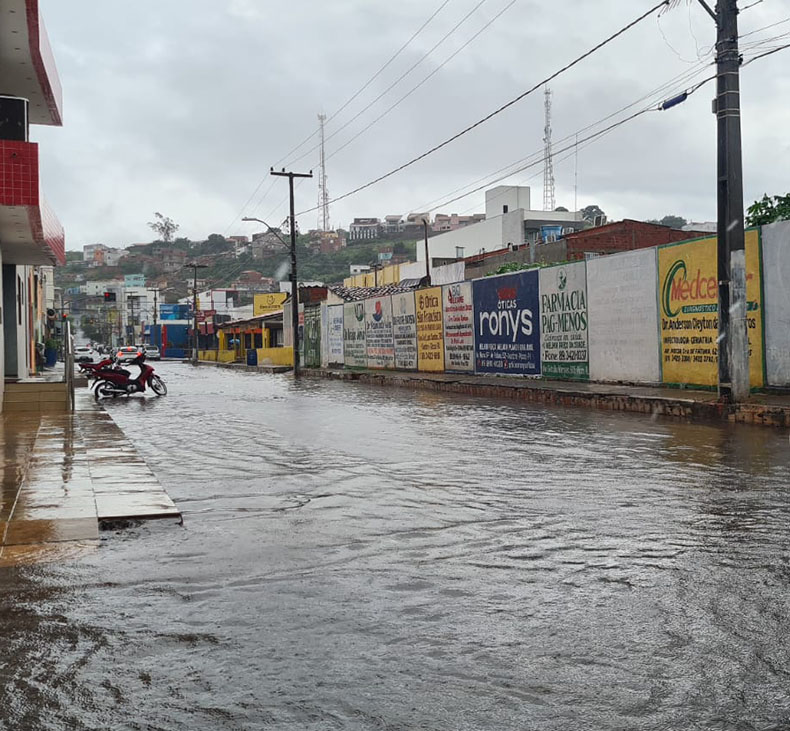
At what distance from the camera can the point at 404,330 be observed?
3462 cm

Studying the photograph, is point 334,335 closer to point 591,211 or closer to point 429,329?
point 429,329

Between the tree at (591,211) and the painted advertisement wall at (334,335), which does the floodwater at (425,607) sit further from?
the tree at (591,211)

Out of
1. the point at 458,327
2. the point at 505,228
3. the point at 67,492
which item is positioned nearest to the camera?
the point at 67,492

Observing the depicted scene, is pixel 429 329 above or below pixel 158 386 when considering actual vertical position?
above

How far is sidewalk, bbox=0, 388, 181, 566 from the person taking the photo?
6.18 metres

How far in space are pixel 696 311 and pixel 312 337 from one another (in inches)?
1273

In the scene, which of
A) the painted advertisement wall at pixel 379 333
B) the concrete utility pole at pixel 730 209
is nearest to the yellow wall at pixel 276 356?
the painted advertisement wall at pixel 379 333

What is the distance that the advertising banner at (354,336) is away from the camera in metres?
40.0

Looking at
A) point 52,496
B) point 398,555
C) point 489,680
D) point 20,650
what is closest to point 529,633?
point 489,680

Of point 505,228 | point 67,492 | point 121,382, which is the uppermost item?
point 505,228

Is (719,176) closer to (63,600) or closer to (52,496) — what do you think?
(52,496)

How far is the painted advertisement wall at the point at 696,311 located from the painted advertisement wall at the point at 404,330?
15.3 meters

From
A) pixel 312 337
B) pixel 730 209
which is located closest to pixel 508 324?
pixel 730 209

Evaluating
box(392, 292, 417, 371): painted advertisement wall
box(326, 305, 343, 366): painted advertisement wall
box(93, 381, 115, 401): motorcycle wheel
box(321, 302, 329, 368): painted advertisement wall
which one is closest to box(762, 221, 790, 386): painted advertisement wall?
box(93, 381, 115, 401): motorcycle wheel
